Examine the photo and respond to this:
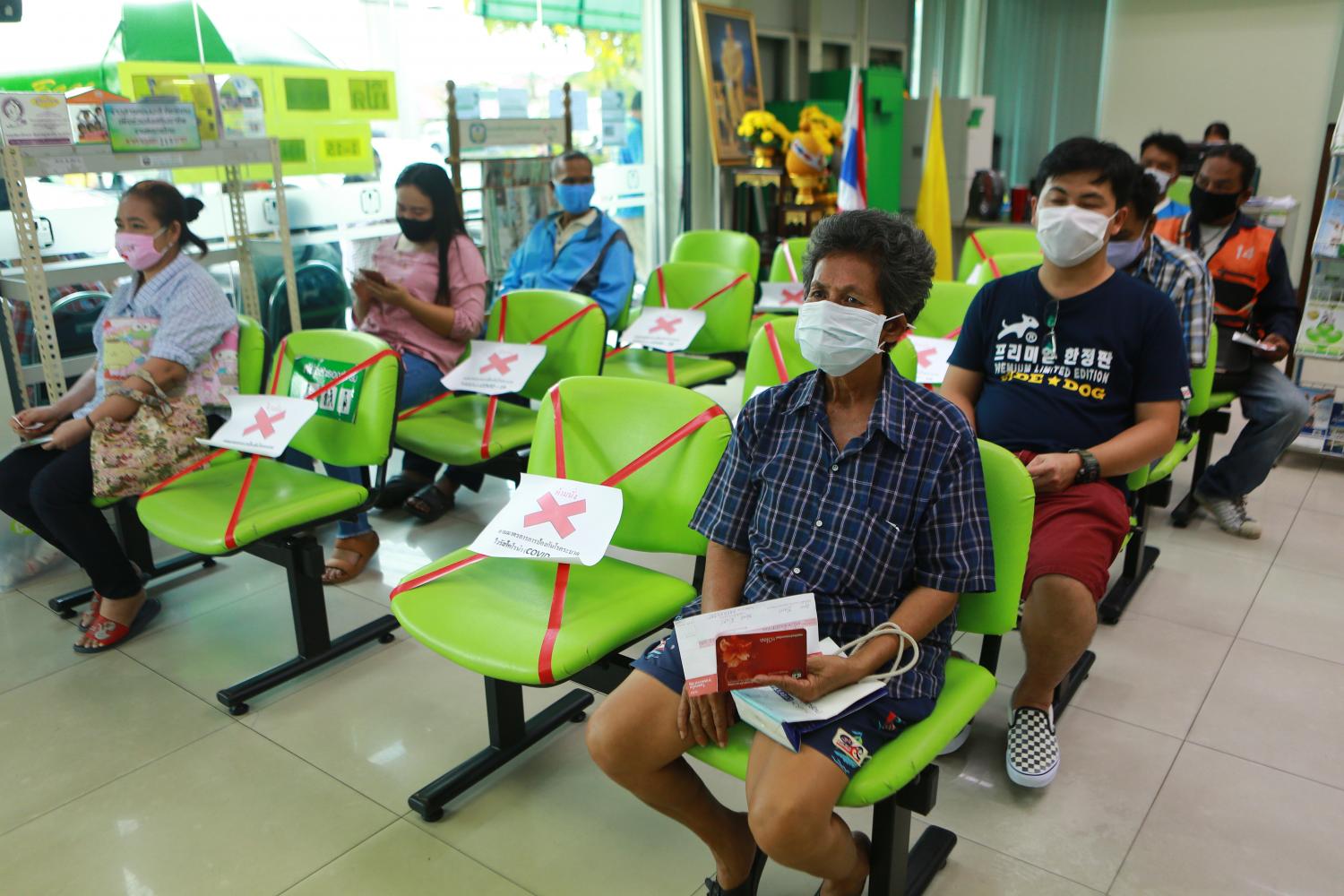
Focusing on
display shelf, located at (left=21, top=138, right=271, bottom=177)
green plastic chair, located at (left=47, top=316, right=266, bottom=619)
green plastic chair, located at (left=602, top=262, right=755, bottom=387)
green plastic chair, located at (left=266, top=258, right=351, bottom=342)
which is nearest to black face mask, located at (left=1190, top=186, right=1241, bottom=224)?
green plastic chair, located at (left=602, top=262, right=755, bottom=387)

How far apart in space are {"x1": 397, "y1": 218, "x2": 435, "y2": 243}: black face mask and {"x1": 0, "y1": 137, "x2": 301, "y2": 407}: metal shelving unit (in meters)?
0.49

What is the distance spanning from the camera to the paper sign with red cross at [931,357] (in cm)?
302

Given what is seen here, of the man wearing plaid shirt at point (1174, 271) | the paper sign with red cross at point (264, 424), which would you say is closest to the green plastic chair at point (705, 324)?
the paper sign with red cross at point (264, 424)

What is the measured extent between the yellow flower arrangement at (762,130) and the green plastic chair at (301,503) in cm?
441

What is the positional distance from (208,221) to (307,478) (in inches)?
83.4

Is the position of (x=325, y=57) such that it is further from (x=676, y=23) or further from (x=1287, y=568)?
(x=1287, y=568)

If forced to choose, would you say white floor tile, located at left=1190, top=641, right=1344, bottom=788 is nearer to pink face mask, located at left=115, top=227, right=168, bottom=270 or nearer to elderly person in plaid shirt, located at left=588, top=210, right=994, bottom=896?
elderly person in plaid shirt, located at left=588, top=210, right=994, bottom=896

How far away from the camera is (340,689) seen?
2.61 metres

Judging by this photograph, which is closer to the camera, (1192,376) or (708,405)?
(708,405)

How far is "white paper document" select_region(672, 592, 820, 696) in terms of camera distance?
151 centimetres

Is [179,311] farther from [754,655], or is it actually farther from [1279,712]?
[1279,712]

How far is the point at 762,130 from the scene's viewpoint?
659cm

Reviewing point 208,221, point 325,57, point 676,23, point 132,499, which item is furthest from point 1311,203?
point 132,499

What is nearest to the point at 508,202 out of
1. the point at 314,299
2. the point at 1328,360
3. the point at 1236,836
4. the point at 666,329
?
the point at 314,299
